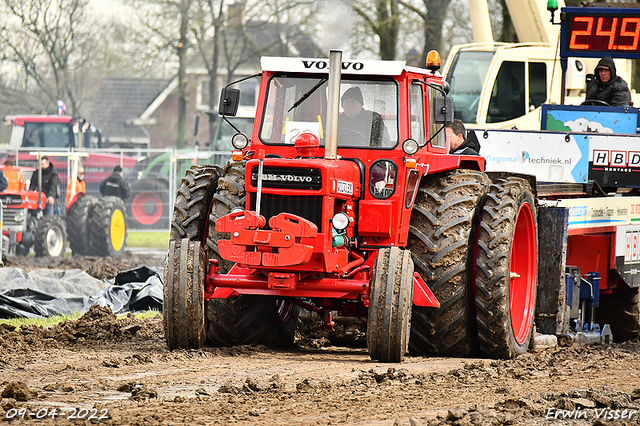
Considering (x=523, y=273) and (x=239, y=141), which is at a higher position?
(x=239, y=141)

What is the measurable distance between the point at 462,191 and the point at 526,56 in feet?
31.7

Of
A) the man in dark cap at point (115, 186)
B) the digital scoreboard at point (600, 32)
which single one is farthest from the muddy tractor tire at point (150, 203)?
the digital scoreboard at point (600, 32)

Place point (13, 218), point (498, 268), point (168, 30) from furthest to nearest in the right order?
point (168, 30) → point (13, 218) → point (498, 268)

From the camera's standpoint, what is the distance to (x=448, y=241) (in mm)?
→ 7621

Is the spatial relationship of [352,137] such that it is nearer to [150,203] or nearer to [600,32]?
[600,32]

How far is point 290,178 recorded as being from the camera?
725cm

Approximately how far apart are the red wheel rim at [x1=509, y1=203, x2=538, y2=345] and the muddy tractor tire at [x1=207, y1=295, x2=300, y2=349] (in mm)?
2153

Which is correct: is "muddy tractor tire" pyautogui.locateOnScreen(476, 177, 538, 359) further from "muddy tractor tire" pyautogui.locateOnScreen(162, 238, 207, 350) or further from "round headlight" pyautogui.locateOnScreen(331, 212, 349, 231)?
Result: "muddy tractor tire" pyautogui.locateOnScreen(162, 238, 207, 350)

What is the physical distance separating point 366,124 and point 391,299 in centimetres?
158

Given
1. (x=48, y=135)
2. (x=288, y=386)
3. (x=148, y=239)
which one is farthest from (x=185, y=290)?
(x=48, y=135)

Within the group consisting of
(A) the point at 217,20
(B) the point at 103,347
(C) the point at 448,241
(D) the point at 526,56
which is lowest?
(B) the point at 103,347

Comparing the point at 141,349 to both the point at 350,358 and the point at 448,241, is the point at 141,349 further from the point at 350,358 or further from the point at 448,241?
the point at 448,241

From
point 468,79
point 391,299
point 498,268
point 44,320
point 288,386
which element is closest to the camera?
point 288,386

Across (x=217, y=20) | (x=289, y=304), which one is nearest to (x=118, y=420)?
(x=289, y=304)
